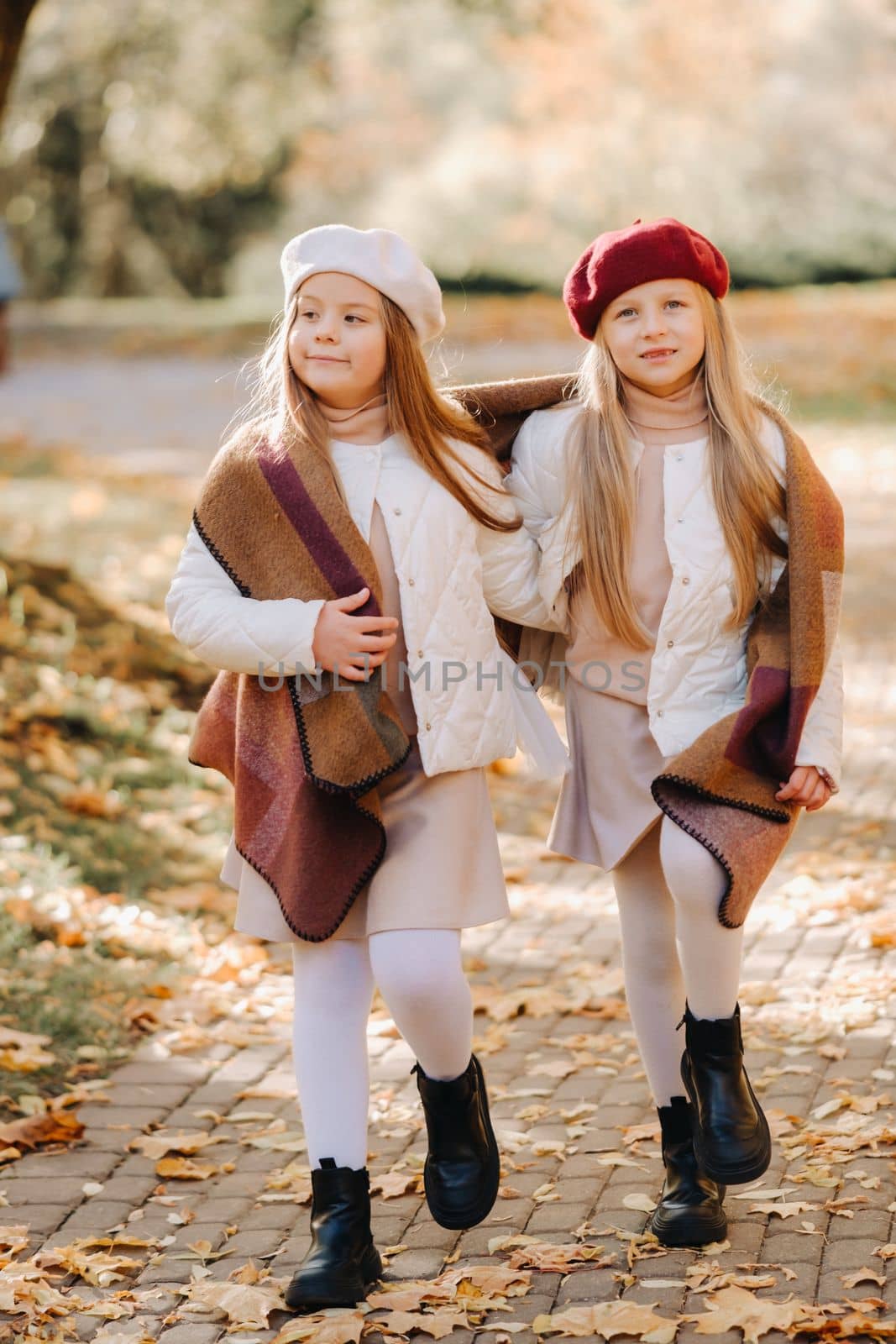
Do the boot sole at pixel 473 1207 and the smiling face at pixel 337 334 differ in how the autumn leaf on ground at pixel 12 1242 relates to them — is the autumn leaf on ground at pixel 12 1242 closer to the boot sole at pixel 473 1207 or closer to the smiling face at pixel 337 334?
the boot sole at pixel 473 1207

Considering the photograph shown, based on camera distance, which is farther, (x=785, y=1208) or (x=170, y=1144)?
(x=170, y=1144)

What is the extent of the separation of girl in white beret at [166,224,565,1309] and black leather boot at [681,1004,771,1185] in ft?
1.28

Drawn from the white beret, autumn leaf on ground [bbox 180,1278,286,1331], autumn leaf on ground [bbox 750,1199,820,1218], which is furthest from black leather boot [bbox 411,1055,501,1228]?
the white beret

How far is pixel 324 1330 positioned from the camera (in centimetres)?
290

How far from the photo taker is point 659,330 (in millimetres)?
2977

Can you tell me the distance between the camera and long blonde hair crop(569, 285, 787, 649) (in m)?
2.98

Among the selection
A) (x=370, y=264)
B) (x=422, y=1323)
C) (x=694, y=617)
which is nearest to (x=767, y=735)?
(x=694, y=617)

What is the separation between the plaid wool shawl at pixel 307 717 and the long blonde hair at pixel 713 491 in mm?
417

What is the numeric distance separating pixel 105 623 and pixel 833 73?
19522 mm

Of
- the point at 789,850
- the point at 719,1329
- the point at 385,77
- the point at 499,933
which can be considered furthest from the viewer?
the point at 385,77

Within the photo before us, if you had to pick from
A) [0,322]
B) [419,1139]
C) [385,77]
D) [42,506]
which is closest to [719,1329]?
[419,1139]

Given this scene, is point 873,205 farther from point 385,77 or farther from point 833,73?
point 385,77

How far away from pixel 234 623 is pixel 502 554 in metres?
0.53

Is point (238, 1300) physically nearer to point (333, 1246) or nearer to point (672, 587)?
point (333, 1246)
